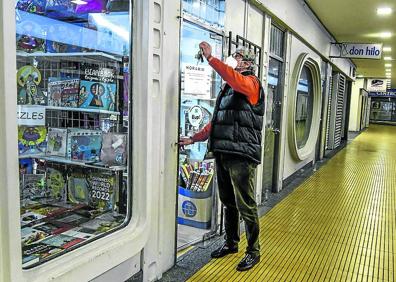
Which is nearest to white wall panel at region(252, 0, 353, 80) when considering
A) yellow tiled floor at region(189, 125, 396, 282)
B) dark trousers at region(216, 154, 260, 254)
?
dark trousers at region(216, 154, 260, 254)

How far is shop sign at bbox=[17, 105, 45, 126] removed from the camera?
1713 mm

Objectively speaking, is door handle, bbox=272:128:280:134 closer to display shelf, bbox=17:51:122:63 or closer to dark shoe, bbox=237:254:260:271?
dark shoe, bbox=237:254:260:271

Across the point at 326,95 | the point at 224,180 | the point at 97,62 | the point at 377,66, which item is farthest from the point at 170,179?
the point at 377,66

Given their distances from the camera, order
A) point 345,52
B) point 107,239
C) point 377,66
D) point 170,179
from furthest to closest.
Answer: point 377,66
point 345,52
point 170,179
point 107,239

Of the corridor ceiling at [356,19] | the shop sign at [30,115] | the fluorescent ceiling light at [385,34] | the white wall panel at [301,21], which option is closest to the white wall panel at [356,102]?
the corridor ceiling at [356,19]

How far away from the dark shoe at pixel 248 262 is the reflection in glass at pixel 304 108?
4.18 m

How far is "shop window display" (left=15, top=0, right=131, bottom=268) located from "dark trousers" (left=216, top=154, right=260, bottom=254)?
2.53ft

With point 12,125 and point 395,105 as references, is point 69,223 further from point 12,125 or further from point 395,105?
point 395,105

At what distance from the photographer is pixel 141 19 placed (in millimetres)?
2100

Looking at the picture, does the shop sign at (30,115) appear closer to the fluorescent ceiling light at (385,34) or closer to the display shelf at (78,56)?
the display shelf at (78,56)

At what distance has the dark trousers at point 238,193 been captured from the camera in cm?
257

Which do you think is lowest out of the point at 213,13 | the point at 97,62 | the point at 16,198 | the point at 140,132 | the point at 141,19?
the point at 16,198

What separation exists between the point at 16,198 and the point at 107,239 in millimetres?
683

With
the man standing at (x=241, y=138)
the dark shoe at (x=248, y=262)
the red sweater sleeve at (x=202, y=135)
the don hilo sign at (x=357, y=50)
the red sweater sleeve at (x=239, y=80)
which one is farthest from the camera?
the don hilo sign at (x=357, y=50)
